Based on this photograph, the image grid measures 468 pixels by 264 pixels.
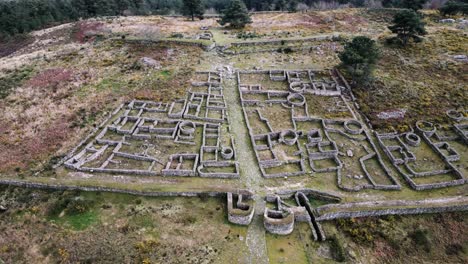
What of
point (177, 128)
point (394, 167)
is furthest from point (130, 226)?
point (394, 167)

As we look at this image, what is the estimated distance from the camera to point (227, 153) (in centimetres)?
3500

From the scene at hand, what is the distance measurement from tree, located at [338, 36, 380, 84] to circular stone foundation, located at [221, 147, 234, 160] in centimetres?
2247

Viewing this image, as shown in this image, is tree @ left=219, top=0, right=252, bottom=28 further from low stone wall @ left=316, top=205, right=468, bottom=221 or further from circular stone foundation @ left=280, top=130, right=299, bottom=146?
low stone wall @ left=316, top=205, right=468, bottom=221

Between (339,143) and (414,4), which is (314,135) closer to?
(339,143)

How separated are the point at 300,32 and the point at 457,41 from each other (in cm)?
2780

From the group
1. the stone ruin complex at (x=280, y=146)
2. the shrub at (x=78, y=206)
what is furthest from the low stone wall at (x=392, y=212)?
the shrub at (x=78, y=206)

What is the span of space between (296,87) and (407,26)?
82.9 ft

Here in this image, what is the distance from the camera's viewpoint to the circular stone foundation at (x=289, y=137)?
37031 mm

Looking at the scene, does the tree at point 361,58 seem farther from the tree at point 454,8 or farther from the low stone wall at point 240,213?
the tree at point 454,8

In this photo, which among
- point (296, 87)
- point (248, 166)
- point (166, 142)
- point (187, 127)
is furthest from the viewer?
point (296, 87)

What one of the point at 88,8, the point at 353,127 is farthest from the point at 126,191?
the point at 88,8

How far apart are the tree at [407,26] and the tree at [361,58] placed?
48.8 feet

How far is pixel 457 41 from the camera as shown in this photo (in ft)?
193

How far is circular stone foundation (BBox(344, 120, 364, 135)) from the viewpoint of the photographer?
38750 mm
